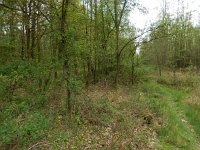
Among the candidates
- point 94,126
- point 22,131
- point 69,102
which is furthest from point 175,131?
point 22,131

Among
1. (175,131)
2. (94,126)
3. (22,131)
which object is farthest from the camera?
(175,131)

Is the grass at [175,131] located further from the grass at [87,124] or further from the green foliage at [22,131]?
the green foliage at [22,131]

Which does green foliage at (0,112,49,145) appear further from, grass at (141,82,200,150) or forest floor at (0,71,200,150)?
grass at (141,82,200,150)

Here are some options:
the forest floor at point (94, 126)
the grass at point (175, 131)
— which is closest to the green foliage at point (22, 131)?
the forest floor at point (94, 126)

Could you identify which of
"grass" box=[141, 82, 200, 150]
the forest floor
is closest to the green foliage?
the forest floor

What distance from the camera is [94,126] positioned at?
726 centimetres

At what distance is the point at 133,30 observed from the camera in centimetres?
1623

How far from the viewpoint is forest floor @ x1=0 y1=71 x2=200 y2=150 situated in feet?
19.0

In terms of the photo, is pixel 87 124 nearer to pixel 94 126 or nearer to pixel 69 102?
pixel 94 126

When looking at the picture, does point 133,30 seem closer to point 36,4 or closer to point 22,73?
point 36,4

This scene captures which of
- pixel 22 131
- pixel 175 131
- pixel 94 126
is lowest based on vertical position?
pixel 175 131

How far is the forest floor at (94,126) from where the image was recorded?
228 inches

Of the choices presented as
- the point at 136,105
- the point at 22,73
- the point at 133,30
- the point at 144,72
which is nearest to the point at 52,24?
the point at 22,73

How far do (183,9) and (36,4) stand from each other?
66.5ft
